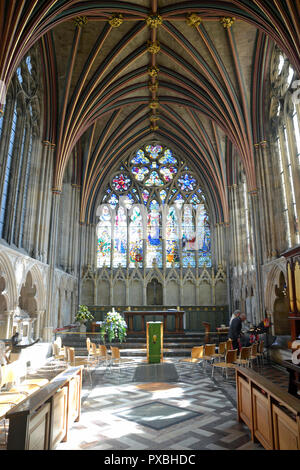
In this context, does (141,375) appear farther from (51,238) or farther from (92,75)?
(92,75)

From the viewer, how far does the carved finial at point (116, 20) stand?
13.7 meters

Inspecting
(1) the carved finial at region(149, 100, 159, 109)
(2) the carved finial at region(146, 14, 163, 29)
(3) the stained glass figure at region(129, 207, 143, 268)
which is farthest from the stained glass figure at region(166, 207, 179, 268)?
(2) the carved finial at region(146, 14, 163, 29)

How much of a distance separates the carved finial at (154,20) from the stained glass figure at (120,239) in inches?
479

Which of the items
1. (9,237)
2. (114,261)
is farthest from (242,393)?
(114,261)

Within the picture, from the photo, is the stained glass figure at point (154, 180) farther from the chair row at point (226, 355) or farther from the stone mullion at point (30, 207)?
the chair row at point (226, 355)

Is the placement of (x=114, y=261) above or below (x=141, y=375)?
above

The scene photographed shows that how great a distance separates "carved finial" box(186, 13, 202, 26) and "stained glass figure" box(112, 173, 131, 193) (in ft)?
39.5

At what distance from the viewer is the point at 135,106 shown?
21641mm

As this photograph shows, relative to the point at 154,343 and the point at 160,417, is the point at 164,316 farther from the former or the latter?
the point at 160,417

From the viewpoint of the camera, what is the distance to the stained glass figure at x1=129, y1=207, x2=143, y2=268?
74.2 feet

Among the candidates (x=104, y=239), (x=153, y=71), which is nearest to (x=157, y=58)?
(x=153, y=71)

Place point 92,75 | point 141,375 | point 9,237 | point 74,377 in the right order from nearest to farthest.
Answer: point 74,377
point 141,375
point 9,237
point 92,75
